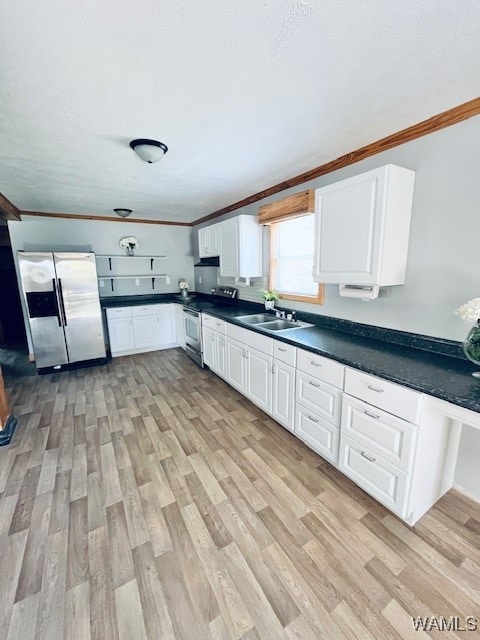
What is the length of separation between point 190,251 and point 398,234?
4368 mm

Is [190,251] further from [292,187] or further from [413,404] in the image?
[413,404]

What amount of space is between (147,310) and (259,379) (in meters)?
2.82

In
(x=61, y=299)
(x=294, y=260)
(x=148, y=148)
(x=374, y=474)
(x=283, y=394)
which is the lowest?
(x=374, y=474)

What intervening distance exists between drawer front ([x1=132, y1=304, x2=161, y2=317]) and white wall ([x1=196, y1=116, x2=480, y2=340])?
3.77 meters

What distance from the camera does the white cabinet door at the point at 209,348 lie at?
3637 millimetres

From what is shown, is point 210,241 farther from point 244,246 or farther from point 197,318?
point 197,318

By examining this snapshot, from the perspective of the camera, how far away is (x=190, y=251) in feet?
18.4

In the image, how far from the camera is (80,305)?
3980 millimetres

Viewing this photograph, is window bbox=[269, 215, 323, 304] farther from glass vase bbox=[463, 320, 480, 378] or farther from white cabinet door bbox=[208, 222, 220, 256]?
glass vase bbox=[463, 320, 480, 378]

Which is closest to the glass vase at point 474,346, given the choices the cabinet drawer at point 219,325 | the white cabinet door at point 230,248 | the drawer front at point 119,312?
the cabinet drawer at point 219,325

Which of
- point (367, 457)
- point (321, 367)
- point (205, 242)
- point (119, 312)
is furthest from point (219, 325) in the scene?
point (367, 457)

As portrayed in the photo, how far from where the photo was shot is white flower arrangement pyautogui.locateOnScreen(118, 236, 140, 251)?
4762mm

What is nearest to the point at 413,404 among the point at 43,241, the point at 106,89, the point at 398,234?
A: the point at 398,234

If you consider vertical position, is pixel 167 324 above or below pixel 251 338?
below
